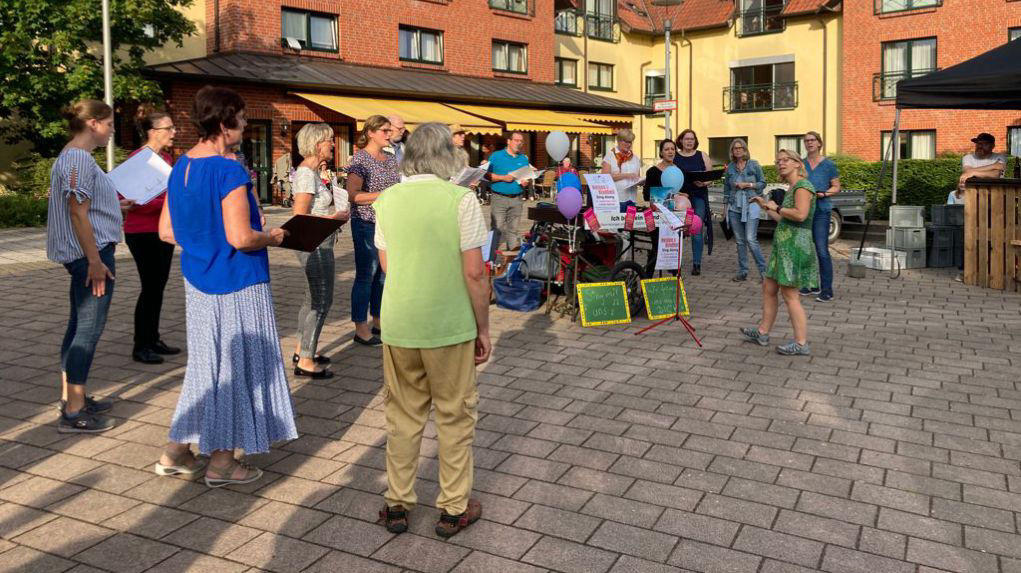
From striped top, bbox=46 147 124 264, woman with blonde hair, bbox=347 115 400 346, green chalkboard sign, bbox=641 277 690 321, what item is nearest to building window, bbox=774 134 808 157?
green chalkboard sign, bbox=641 277 690 321

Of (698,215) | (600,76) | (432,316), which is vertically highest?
(600,76)

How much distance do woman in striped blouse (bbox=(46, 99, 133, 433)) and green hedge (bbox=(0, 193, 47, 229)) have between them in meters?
14.3

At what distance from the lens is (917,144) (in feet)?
109

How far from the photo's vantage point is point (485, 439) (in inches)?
203

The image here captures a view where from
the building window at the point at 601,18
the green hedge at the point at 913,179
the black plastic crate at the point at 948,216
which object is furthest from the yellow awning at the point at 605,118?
the black plastic crate at the point at 948,216

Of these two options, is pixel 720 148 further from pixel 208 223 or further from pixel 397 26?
pixel 208 223

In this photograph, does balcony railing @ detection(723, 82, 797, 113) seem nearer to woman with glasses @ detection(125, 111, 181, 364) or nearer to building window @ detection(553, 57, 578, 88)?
building window @ detection(553, 57, 578, 88)

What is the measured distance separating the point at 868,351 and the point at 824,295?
8.94ft

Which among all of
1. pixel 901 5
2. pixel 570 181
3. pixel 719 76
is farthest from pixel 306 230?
pixel 719 76

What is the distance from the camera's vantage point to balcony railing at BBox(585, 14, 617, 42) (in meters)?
39.8

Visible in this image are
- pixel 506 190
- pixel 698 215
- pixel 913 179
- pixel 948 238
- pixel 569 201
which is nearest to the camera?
pixel 569 201

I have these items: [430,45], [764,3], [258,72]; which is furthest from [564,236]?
[764,3]

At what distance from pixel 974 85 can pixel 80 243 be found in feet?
32.5

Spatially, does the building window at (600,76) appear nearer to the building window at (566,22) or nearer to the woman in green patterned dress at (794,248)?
the building window at (566,22)
